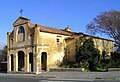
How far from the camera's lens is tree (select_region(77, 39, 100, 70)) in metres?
41.6

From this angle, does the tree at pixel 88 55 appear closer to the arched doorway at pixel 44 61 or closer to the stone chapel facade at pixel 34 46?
the stone chapel facade at pixel 34 46

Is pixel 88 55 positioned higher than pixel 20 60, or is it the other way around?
pixel 88 55

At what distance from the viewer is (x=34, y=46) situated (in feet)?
137

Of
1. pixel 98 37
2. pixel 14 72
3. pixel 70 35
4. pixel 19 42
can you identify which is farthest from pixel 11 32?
pixel 98 37

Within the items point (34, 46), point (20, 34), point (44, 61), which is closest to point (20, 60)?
point (20, 34)

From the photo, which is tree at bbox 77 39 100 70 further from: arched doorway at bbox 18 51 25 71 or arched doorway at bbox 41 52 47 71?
arched doorway at bbox 18 51 25 71

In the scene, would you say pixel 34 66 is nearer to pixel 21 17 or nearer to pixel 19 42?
pixel 19 42

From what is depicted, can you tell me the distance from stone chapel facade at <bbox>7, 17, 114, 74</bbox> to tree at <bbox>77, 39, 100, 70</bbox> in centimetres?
288

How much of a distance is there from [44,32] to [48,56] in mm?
3979

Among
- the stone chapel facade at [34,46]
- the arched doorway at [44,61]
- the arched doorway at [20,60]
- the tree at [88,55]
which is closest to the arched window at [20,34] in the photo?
the stone chapel facade at [34,46]

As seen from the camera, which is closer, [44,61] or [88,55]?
[88,55]

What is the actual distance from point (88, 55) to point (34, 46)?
28.8ft

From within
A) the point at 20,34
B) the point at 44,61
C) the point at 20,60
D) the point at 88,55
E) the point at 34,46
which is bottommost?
the point at 44,61

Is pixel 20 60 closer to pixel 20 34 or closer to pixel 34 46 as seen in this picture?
pixel 20 34
